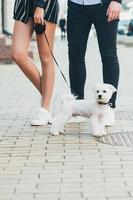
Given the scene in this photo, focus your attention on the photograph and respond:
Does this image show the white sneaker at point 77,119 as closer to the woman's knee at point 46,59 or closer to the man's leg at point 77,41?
the man's leg at point 77,41

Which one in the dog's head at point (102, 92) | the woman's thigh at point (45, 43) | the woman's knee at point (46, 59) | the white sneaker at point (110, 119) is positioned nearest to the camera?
the dog's head at point (102, 92)

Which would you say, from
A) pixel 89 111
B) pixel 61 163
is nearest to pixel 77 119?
pixel 89 111

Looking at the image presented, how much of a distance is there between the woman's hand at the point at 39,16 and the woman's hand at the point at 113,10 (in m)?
0.69

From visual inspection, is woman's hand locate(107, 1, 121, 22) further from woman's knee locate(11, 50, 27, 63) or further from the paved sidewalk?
the paved sidewalk

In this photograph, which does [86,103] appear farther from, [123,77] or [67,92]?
[123,77]

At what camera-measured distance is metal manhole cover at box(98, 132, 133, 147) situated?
5797mm

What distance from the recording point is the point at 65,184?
4398 mm

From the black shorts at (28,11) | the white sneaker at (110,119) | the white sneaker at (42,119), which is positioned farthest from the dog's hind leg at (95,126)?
the black shorts at (28,11)

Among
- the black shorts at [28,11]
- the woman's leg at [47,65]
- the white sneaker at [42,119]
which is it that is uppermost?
the black shorts at [28,11]

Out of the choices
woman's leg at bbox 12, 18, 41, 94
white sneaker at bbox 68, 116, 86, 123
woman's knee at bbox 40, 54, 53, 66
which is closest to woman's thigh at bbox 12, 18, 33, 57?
woman's leg at bbox 12, 18, 41, 94

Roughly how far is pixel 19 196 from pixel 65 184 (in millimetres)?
407

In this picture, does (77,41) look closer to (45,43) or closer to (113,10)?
(45,43)

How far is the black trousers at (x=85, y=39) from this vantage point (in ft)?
21.8

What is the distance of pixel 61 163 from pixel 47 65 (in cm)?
189
